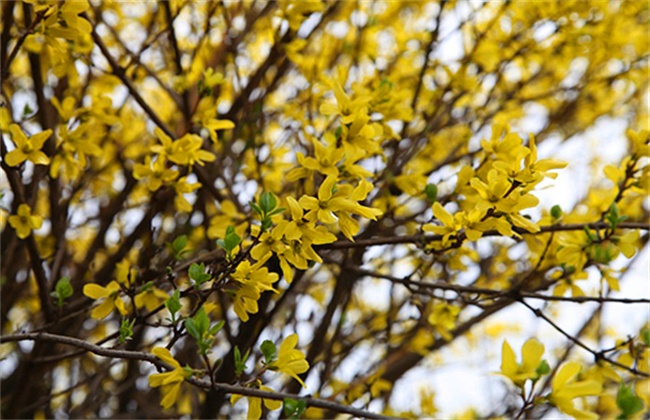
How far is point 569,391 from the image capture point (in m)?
1.27

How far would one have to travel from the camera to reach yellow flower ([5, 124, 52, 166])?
166 cm

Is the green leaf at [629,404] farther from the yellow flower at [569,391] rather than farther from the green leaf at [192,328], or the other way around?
the green leaf at [192,328]

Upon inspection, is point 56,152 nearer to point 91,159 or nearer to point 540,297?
point 91,159

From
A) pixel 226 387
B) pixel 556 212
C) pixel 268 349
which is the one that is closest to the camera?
pixel 226 387

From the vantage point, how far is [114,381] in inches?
118

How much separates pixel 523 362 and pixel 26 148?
4.27 feet

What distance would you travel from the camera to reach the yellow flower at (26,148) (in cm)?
166

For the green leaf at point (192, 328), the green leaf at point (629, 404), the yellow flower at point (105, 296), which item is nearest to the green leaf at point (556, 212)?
the green leaf at point (629, 404)

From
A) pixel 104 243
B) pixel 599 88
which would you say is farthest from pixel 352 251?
pixel 599 88

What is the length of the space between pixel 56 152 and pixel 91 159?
3.06 feet

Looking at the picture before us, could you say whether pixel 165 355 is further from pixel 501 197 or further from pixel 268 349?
pixel 501 197

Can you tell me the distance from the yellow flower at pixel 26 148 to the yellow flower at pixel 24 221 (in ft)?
0.53

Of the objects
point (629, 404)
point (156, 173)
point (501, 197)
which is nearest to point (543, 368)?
point (629, 404)

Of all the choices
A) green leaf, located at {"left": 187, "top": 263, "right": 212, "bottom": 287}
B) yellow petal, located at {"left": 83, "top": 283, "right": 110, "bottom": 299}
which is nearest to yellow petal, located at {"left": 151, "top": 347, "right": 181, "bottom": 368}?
green leaf, located at {"left": 187, "top": 263, "right": 212, "bottom": 287}
